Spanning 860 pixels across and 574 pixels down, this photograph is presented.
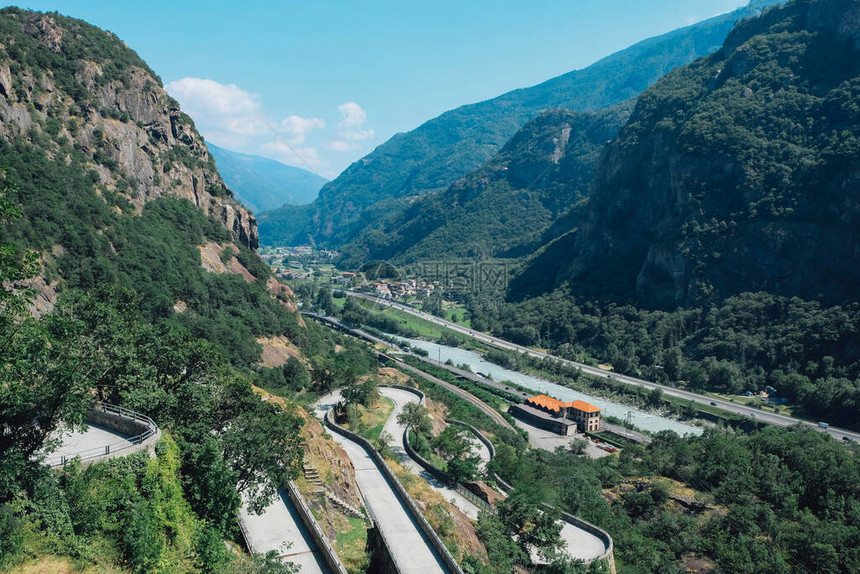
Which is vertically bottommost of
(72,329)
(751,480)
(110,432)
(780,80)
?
(751,480)

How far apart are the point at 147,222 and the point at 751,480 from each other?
192 ft

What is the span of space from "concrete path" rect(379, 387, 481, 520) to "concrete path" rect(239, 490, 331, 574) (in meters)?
8.90

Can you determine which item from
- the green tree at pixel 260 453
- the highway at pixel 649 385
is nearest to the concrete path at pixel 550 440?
the highway at pixel 649 385

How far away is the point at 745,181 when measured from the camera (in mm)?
107375

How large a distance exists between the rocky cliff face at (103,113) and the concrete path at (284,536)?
1791 inches

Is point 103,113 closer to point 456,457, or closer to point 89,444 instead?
point 456,457

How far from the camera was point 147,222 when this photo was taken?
5816 cm

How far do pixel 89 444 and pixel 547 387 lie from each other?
83.0 metres

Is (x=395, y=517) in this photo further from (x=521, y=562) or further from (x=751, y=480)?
(x=751, y=480)

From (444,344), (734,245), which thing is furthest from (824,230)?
(444,344)

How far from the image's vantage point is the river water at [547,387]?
75.0 meters

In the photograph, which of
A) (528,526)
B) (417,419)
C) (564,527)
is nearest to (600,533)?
(564,527)

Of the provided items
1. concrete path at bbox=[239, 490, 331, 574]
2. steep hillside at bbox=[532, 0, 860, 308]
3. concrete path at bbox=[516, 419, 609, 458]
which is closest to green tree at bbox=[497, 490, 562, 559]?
concrete path at bbox=[239, 490, 331, 574]

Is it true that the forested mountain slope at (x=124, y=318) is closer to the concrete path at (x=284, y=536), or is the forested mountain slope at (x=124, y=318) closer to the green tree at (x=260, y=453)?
the green tree at (x=260, y=453)
